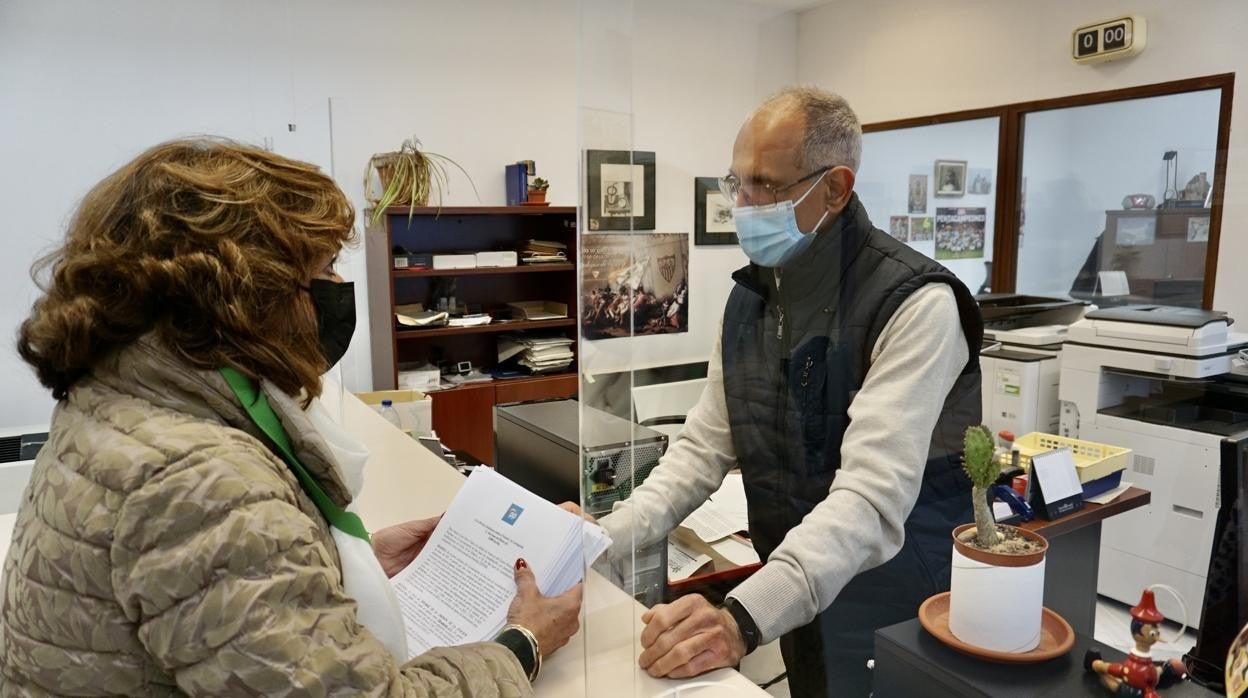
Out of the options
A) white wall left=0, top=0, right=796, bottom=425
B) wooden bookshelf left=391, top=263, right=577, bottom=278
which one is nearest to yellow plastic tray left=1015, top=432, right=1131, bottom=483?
white wall left=0, top=0, right=796, bottom=425

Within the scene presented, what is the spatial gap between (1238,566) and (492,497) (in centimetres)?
106

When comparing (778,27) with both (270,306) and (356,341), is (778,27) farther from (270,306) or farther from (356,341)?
(356,341)

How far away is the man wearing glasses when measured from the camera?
1.18 meters

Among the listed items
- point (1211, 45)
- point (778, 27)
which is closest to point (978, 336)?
point (1211, 45)

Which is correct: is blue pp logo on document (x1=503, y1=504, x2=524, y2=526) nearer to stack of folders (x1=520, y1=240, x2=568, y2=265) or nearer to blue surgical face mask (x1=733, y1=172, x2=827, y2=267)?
blue surgical face mask (x1=733, y1=172, x2=827, y2=267)

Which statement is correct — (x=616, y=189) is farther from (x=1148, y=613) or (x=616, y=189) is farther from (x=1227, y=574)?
(x=1227, y=574)

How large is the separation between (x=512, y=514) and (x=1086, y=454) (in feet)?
3.59

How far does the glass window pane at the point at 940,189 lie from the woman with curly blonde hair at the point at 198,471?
2.74 feet

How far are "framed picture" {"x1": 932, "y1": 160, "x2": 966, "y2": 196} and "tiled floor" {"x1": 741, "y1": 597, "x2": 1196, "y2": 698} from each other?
Answer: 72 centimetres

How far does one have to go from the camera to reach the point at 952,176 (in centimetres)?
142

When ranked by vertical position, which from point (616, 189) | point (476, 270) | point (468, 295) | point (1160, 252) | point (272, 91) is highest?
point (272, 91)

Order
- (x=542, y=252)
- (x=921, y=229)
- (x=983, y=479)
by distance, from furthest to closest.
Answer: (x=542, y=252) < (x=921, y=229) < (x=983, y=479)

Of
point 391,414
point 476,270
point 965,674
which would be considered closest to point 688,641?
point 965,674

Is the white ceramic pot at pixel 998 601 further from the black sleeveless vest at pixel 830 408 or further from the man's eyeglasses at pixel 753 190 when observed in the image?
the man's eyeglasses at pixel 753 190
